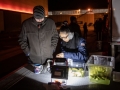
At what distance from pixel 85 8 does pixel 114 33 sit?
41.0ft

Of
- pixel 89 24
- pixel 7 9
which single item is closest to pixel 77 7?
pixel 7 9

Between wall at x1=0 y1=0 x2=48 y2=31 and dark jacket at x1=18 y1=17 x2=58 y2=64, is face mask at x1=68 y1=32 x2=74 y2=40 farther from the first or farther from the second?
wall at x1=0 y1=0 x2=48 y2=31

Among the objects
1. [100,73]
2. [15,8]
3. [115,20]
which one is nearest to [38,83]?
[100,73]

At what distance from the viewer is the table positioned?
1980mm

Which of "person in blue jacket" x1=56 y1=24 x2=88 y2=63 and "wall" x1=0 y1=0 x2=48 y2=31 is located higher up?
"wall" x1=0 y1=0 x2=48 y2=31

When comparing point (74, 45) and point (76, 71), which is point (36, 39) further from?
point (76, 71)

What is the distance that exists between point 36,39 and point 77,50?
0.82 m

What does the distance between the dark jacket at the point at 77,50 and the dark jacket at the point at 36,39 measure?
51 centimetres

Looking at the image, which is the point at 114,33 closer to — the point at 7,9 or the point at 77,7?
the point at 7,9

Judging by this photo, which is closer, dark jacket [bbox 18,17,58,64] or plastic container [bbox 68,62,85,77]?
plastic container [bbox 68,62,85,77]

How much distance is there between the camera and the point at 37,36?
10.3ft

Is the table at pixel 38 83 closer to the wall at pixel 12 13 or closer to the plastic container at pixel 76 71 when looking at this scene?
the plastic container at pixel 76 71

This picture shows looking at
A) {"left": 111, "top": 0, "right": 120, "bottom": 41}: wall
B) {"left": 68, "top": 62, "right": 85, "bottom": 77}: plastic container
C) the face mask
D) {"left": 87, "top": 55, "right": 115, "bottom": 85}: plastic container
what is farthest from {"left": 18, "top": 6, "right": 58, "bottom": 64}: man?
{"left": 111, "top": 0, "right": 120, "bottom": 41}: wall

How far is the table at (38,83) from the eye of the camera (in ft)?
6.50
